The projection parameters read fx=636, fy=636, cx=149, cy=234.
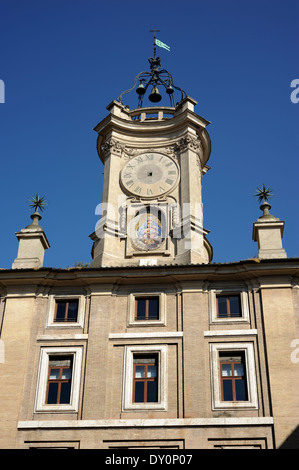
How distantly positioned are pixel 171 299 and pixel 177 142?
1118 cm

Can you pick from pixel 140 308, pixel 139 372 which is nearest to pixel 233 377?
pixel 139 372

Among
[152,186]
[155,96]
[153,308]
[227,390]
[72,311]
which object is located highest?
[155,96]

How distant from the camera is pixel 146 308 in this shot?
1171 inches

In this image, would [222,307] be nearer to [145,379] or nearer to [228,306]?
[228,306]

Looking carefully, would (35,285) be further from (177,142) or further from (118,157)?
(177,142)

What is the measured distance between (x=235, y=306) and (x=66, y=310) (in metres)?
A: 7.94

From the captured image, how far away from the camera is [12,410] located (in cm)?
2703

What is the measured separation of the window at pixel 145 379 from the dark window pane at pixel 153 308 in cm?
195

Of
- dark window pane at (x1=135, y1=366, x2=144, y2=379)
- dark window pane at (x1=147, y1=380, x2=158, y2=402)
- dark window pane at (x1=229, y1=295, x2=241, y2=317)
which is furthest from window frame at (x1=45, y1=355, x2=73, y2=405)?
dark window pane at (x1=229, y1=295, x2=241, y2=317)

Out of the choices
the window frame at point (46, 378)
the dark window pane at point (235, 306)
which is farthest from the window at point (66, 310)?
the dark window pane at point (235, 306)

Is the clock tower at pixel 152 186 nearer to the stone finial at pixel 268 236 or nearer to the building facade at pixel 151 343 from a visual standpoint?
the building facade at pixel 151 343

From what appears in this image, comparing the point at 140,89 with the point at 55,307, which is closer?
the point at 55,307

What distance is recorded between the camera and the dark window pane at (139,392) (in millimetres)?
27328

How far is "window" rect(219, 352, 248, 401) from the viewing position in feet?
88.9
